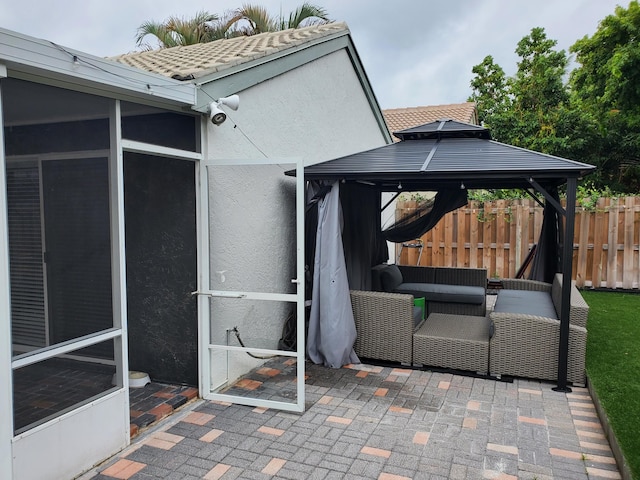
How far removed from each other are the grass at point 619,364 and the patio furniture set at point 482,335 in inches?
13.9

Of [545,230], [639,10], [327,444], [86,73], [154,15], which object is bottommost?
[327,444]

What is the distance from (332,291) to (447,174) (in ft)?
5.58

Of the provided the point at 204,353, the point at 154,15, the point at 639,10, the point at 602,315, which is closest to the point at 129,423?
the point at 204,353

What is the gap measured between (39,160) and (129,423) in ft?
6.25

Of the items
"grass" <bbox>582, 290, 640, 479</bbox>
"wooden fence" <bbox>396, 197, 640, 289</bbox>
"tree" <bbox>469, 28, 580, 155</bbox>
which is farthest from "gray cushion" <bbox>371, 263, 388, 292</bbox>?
"tree" <bbox>469, 28, 580, 155</bbox>

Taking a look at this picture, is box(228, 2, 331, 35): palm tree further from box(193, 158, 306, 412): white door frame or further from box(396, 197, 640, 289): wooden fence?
box(193, 158, 306, 412): white door frame

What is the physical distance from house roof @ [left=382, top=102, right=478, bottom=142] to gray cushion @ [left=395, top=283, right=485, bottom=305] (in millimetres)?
10121

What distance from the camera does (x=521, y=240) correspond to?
10.2 metres

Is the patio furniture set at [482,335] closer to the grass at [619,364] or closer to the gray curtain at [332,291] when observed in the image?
the gray curtain at [332,291]

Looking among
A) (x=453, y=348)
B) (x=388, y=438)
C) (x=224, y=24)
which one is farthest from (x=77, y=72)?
(x=224, y=24)

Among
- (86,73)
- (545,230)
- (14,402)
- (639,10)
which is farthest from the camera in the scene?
(639,10)

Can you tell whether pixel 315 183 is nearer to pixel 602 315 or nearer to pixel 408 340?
pixel 408 340

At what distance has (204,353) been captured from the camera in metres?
4.38

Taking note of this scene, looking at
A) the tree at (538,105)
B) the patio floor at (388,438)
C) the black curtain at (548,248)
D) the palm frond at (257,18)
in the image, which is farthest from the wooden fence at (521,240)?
the palm frond at (257,18)
